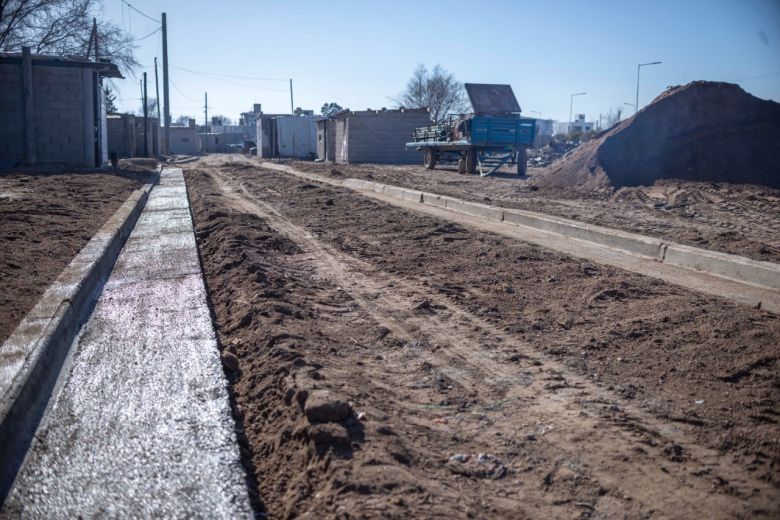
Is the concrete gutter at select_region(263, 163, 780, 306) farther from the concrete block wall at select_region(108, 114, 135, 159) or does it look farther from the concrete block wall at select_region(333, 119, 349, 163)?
the concrete block wall at select_region(108, 114, 135, 159)

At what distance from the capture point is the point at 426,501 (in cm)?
281

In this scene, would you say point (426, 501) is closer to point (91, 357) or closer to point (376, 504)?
point (376, 504)

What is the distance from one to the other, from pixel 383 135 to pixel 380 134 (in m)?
0.20

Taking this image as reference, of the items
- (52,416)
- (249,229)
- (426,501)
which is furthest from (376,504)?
(249,229)

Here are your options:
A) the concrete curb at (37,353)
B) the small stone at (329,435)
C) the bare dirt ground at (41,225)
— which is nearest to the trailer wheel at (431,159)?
the bare dirt ground at (41,225)

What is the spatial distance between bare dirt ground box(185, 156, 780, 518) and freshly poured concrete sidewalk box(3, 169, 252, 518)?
19 centimetres

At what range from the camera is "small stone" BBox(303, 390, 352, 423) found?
3.47 meters

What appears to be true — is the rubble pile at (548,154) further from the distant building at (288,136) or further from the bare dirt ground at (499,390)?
the bare dirt ground at (499,390)

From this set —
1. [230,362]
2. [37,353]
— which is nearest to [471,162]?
[230,362]

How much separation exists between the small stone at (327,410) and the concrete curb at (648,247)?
528 centimetres

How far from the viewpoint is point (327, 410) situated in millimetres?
3477

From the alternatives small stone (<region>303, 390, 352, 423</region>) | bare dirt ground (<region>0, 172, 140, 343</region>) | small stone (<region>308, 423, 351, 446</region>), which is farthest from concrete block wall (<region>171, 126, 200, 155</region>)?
small stone (<region>308, 423, 351, 446</region>)

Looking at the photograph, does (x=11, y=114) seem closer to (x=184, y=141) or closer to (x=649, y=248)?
(x=649, y=248)

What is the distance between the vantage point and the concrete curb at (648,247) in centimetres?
718
